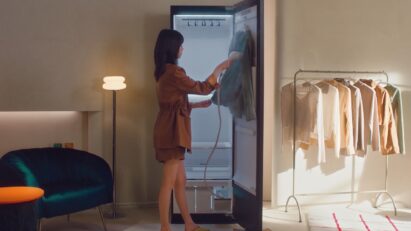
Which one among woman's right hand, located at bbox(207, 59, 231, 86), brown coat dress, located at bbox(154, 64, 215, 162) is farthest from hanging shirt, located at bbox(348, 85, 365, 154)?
brown coat dress, located at bbox(154, 64, 215, 162)

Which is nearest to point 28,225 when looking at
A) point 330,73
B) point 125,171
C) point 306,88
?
point 125,171

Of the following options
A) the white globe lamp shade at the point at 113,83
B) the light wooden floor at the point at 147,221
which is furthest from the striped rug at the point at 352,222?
the white globe lamp shade at the point at 113,83

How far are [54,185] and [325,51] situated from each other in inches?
107

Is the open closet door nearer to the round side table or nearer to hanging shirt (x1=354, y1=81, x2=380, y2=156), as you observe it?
hanging shirt (x1=354, y1=81, x2=380, y2=156)

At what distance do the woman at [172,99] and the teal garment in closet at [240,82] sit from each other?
12cm

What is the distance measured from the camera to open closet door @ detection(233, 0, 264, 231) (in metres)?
3.61

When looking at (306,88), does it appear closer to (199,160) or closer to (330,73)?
(330,73)

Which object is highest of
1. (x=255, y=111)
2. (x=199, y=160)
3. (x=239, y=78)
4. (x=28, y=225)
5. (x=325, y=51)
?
(x=325, y=51)

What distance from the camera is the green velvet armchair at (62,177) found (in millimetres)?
3680

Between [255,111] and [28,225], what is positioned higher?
[255,111]

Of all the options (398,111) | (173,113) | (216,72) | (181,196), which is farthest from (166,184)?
(398,111)

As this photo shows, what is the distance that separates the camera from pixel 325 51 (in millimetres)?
4836

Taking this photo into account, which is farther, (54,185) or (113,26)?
(113,26)

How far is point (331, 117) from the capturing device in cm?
441
